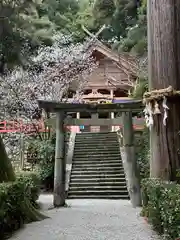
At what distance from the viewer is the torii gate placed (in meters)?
9.17

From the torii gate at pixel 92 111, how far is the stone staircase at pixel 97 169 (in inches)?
95.7

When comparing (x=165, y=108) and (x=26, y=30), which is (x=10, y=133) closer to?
(x=26, y=30)

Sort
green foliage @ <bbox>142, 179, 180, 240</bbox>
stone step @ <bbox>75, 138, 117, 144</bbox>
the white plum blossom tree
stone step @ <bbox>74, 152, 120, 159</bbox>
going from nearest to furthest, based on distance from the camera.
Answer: green foliage @ <bbox>142, 179, 180, 240</bbox> < stone step @ <bbox>74, 152, 120, 159</bbox> < stone step @ <bbox>75, 138, 117, 144</bbox> < the white plum blossom tree

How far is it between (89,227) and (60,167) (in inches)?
136

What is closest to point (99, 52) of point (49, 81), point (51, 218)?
point (49, 81)

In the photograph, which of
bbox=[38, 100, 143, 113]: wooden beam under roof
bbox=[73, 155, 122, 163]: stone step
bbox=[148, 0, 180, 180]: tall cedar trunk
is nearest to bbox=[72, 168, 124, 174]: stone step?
bbox=[73, 155, 122, 163]: stone step

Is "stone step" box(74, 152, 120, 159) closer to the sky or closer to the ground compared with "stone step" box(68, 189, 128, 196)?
closer to the sky

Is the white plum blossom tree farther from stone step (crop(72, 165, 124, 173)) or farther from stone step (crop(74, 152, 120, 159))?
stone step (crop(72, 165, 124, 173))

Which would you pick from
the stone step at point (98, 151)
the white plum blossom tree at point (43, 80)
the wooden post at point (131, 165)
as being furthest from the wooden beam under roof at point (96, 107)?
the white plum blossom tree at point (43, 80)

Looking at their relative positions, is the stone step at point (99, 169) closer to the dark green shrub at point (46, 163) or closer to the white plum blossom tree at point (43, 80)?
the dark green shrub at point (46, 163)

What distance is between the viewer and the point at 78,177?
42.3 feet

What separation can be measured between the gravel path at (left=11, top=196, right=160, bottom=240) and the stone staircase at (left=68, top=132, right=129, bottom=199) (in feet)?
11.7

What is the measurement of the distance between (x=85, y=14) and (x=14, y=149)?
42.2 ft

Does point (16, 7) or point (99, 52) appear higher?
point (99, 52)
